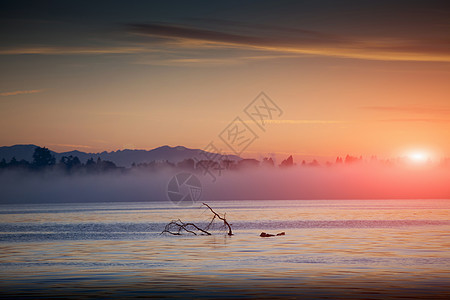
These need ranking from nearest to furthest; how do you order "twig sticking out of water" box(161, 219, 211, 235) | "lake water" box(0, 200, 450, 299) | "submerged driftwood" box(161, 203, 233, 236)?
1. "lake water" box(0, 200, 450, 299)
2. "submerged driftwood" box(161, 203, 233, 236)
3. "twig sticking out of water" box(161, 219, 211, 235)

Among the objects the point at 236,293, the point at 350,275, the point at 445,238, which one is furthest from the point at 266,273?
the point at 445,238

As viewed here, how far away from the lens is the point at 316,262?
5028 centimetres

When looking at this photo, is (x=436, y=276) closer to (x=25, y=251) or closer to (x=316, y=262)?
(x=316, y=262)

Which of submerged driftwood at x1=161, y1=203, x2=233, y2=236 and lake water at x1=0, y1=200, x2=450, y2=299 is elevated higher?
submerged driftwood at x1=161, y1=203, x2=233, y2=236

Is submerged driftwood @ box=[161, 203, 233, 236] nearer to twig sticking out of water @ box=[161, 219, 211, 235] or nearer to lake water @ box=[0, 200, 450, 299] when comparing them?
twig sticking out of water @ box=[161, 219, 211, 235]

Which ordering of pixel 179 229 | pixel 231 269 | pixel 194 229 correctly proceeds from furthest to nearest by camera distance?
pixel 194 229 → pixel 179 229 → pixel 231 269

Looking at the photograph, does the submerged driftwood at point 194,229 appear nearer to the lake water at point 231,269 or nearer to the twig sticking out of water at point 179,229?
the twig sticking out of water at point 179,229

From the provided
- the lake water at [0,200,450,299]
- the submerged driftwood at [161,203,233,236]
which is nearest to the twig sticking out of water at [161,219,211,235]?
the submerged driftwood at [161,203,233,236]

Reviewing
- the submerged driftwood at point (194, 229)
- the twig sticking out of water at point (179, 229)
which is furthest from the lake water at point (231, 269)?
the twig sticking out of water at point (179, 229)

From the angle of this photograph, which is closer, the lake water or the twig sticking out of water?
the lake water

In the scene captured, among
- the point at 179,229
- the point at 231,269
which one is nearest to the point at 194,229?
the point at 179,229

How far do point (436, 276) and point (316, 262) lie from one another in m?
11.1

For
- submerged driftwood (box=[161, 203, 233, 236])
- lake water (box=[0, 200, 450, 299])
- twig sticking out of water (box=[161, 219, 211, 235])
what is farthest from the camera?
twig sticking out of water (box=[161, 219, 211, 235])

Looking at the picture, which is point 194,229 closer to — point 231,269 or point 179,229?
point 179,229
